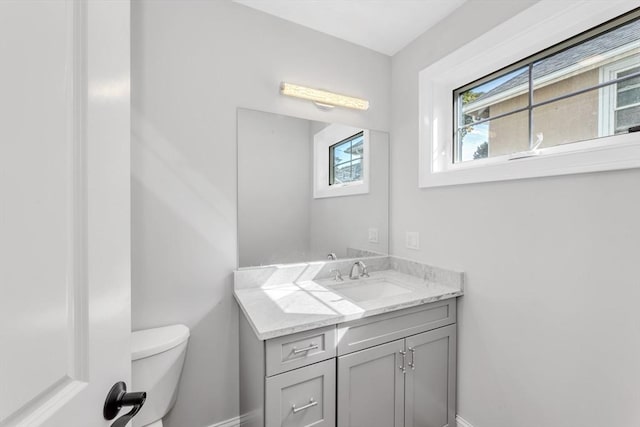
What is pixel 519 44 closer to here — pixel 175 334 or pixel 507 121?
pixel 507 121

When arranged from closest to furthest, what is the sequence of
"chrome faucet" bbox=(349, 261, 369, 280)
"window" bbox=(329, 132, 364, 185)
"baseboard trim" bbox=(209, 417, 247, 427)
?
"baseboard trim" bbox=(209, 417, 247, 427), "chrome faucet" bbox=(349, 261, 369, 280), "window" bbox=(329, 132, 364, 185)

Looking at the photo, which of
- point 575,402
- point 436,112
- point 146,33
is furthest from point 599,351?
point 146,33

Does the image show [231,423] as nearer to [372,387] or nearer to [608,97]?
[372,387]

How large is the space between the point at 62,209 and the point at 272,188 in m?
1.31

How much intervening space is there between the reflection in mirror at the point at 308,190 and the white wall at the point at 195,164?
9cm

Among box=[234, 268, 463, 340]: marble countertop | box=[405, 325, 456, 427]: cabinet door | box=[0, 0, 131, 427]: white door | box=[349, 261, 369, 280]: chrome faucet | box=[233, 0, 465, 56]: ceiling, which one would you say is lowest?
box=[405, 325, 456, 427]: cabinet door

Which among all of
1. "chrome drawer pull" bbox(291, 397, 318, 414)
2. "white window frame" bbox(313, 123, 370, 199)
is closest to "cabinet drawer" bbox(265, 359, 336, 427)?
"chrome drawer pull" bbox(291, 397, 318, 414)

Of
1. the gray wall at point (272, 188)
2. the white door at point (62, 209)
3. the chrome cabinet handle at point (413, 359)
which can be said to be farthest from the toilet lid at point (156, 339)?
the chrome cabinet handle at point (413, 359)

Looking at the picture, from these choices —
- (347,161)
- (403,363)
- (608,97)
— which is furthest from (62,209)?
(608,97)

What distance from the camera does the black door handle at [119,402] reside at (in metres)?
0.54

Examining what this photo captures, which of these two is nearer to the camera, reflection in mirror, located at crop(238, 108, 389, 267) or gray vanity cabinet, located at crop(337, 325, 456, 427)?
gray vanity cabinet, located at crop(337, 325, 456, 427)

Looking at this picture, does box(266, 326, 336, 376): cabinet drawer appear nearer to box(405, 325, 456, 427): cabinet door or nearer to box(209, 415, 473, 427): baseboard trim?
box(405, 325, 456, 427): cabinet door

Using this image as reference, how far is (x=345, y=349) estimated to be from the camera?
1.26m

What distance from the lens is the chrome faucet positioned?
6.17ft
